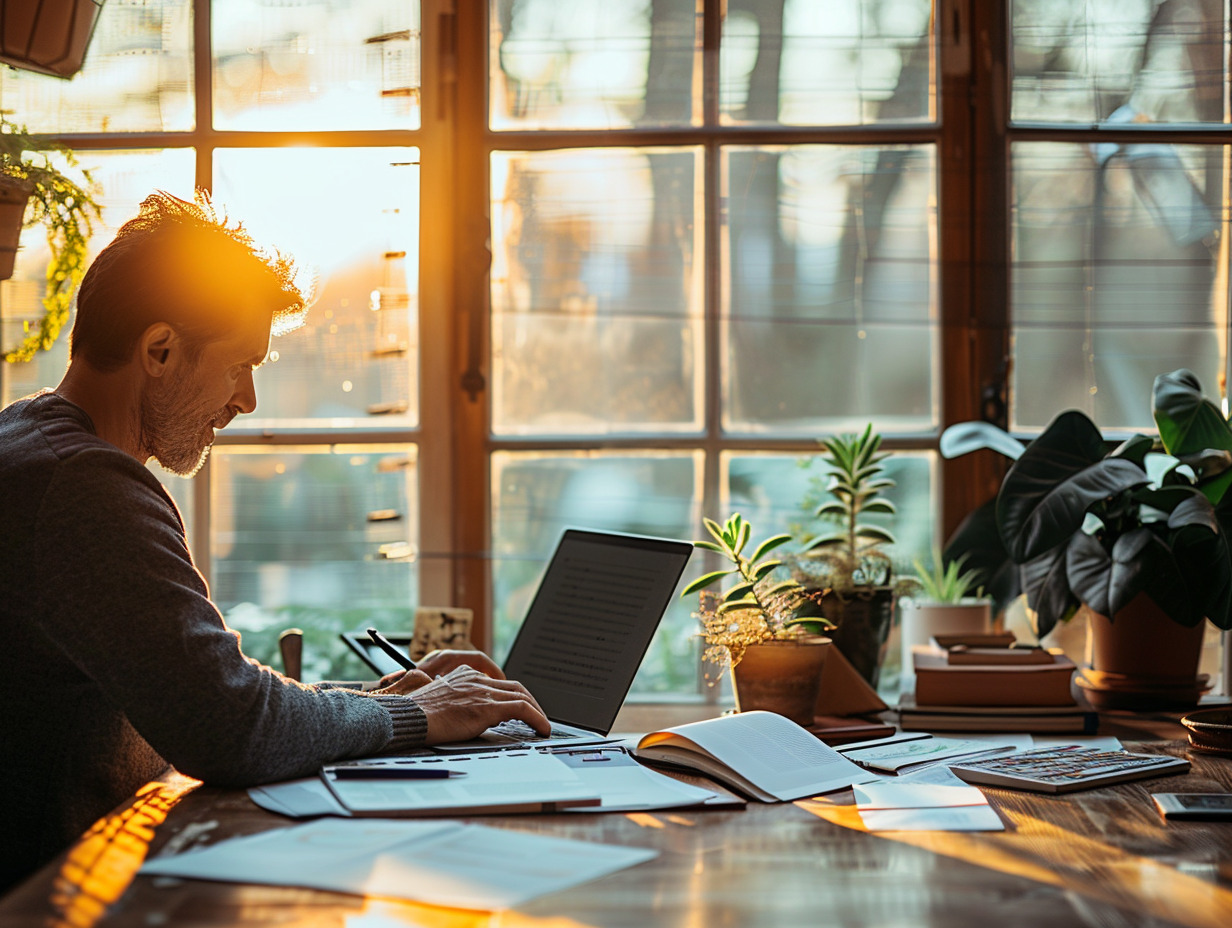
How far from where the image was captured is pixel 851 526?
223 cm

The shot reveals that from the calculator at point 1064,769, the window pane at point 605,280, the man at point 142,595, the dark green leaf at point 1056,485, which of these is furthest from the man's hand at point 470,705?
the window pane at point 605,280

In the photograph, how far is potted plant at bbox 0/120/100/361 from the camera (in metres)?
→ 1.97

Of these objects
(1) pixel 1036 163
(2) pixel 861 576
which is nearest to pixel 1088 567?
(2) pixel 861 576

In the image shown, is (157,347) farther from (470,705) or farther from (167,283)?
(470,705)

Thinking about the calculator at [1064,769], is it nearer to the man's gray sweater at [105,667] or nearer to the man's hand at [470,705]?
the man's hand at [470,705]

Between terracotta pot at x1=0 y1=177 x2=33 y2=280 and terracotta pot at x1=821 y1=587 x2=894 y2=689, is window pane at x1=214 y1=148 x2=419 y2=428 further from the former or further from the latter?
terracotta pot at x1=821 y1=587 x2=894 y2=689

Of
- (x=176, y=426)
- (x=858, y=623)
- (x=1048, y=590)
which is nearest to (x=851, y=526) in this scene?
(x=858, y=623)

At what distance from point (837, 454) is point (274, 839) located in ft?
4.66

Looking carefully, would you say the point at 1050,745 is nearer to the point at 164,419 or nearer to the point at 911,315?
the point at 911,315

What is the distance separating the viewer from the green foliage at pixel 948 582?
2.25m

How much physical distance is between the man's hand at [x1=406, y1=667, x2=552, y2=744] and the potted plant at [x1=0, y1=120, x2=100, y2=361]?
1.09 metres

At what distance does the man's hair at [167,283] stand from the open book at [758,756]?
0.78 meters

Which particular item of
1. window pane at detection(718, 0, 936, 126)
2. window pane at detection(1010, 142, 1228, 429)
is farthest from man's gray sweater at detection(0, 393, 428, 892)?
window pane at detection(1010, 142, 1228, 429)

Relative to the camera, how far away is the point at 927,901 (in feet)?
3.10
